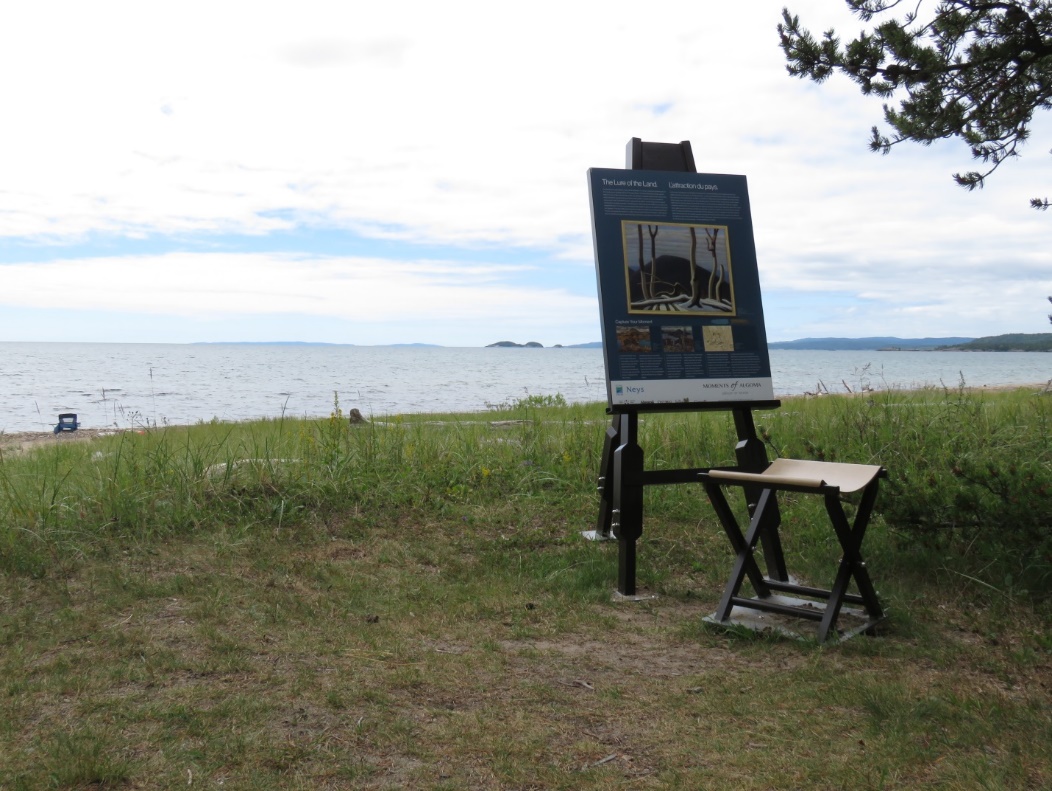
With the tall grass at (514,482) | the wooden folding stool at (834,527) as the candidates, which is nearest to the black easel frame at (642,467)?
the wooden folding stool at (834,527)

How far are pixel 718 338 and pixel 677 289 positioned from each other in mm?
404

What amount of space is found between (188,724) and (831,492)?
9.39 ft

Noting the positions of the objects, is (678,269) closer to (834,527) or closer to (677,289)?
(677,289)

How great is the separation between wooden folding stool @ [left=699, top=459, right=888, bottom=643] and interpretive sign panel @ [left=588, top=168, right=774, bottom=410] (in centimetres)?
85

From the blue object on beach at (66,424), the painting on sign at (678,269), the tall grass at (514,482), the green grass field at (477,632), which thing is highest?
the painting on sign at (678,269)

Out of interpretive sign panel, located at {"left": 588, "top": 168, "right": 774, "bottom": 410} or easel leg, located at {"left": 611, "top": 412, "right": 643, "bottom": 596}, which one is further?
interpretive sign panel, located at {"left": 588, "top": 168, "right": 774, "bottom": 410}

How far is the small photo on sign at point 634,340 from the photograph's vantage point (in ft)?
17.5

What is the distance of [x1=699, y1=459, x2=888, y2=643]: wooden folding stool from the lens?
13.7 ft

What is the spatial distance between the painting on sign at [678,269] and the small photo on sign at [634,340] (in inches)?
4.8

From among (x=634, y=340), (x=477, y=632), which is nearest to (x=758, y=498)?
(x=634, y=340)

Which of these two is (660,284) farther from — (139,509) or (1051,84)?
(139,509)

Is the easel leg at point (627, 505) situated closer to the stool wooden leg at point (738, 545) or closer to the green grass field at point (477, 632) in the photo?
the green grass field at point (477, 632)

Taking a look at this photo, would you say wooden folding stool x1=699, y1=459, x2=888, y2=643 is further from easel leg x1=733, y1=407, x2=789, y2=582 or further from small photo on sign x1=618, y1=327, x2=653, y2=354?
small photo on sign x1=618, y1=327, x2=653, y2=354

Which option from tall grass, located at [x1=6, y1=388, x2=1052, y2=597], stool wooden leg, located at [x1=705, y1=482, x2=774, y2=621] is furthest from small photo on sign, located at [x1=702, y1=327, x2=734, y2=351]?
stool wooden leg, located at [x1=705, y1=482, x2=774, y2=621]
